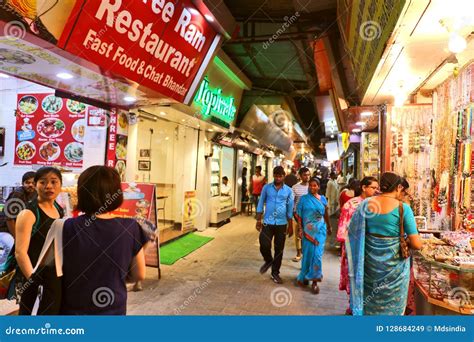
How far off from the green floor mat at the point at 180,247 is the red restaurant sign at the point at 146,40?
3.21 m

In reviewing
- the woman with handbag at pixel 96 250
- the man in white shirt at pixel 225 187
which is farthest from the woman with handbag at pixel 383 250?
the man in white shirt at pixel 225 187

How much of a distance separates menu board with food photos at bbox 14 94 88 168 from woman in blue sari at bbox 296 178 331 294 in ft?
13.5

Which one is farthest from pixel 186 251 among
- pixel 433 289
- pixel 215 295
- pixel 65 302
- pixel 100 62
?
pixel 65 302

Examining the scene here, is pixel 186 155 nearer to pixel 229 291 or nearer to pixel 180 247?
pixel 180 247

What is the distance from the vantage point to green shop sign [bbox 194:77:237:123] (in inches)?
325

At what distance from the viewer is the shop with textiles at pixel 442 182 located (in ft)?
10.5

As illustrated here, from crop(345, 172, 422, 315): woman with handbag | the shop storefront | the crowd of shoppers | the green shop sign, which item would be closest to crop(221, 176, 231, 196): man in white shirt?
the shop storefront

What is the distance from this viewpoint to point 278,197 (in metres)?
5.67

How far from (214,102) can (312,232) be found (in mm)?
5201

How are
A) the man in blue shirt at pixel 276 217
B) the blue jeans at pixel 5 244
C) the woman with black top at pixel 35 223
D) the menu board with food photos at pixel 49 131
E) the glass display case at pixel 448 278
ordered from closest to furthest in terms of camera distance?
the woman with black top at pixel 35 223
the glass display case at pixel 448 278
the blue jeans at pixel 5 244
the man in blue shirt at pixel 276 217
the menu board with food photos at pixel 49 131

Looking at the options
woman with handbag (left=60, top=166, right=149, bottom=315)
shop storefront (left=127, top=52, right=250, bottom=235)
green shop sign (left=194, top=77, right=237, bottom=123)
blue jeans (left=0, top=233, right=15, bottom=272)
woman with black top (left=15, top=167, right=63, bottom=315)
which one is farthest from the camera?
shop storefront (left=127, top=52, right=250, bottom=235)

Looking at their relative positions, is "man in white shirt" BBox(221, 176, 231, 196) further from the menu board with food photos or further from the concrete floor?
the menu board with food photos

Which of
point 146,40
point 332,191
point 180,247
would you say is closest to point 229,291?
point 180,247

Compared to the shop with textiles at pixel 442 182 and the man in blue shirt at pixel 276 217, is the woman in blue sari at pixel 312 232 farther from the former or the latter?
the shop with textiles at pixel 442 182
